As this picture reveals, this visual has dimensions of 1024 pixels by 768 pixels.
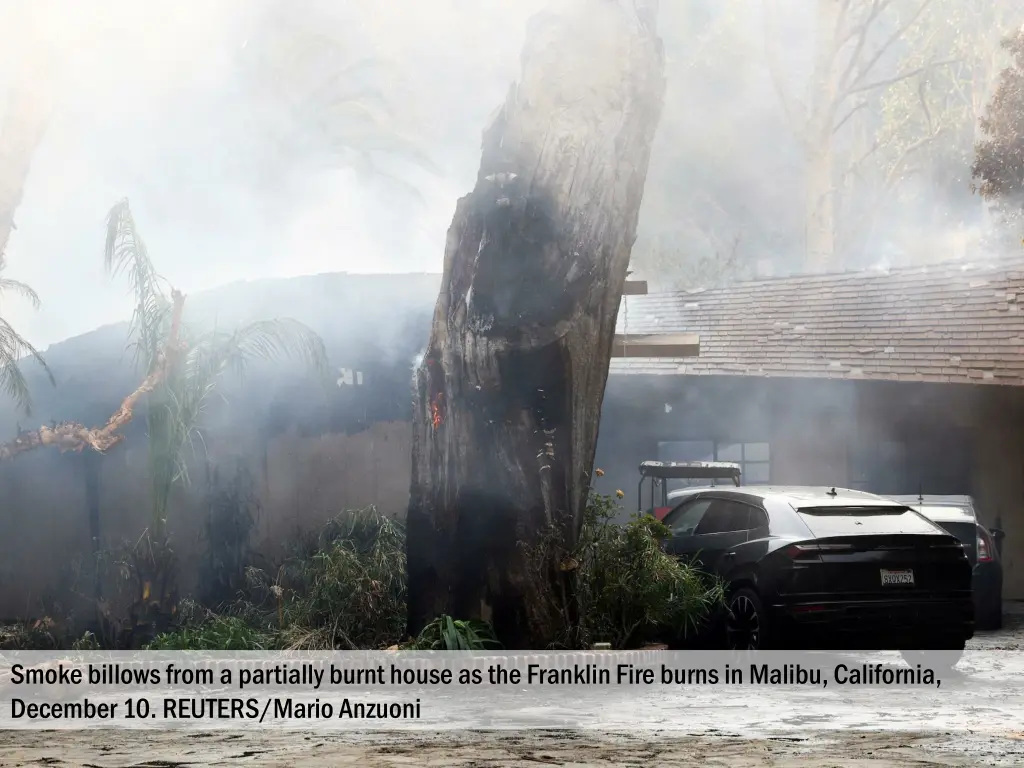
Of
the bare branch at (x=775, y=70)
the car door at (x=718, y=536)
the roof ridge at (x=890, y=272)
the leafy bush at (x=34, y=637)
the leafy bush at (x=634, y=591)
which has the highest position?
the bare branch at (x=775, y=70)

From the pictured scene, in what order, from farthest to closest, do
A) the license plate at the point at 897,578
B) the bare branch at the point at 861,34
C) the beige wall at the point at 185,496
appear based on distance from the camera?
the bare branch at the point at 861,34 → the beige wall at the point at 185,496 → the license plate at the point at 897,578

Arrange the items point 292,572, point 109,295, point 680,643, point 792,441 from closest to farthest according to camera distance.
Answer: point 680,643, point 292,572, point 792,441, point 109,295

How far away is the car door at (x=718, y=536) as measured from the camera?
10547 millimetres

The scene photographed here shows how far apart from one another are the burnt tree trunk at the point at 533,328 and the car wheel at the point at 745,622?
4.56ft

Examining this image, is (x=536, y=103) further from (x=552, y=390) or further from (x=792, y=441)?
(x=792, y=441)

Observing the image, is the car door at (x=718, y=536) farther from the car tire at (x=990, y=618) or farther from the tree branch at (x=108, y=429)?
the tree branch at (x=108, y=429)

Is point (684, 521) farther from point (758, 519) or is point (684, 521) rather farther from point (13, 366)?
point (13, 366)

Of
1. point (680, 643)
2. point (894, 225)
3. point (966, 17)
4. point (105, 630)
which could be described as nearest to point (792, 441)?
point (680, 643)

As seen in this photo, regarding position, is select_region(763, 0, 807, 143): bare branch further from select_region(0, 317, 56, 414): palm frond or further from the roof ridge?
select_region(0, 317, 56, 414): palm frond

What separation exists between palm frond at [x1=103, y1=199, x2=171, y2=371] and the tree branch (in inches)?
6.0

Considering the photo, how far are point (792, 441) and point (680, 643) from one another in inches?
313

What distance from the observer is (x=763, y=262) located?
39500mm

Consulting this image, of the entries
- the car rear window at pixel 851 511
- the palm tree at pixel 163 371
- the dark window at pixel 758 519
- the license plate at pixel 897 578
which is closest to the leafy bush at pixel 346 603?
the palm tree at pixel 163 371

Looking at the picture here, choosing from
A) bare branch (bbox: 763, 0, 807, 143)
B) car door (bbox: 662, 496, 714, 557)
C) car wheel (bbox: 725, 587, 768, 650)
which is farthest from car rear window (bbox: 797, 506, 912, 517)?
bare branch (bbox: 763, 0, 807, 143)
